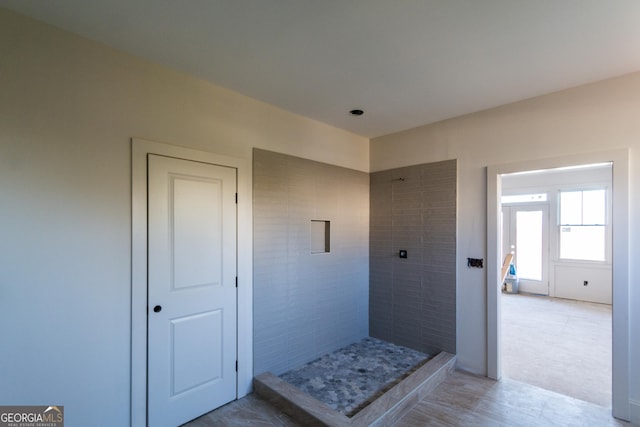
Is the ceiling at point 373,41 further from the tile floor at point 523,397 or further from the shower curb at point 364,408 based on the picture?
the tile floor at point 523,397

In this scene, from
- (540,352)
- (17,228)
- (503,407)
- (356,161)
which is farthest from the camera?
(356,161)

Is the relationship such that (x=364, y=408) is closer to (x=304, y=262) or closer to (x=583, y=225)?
(x=304, y=262)

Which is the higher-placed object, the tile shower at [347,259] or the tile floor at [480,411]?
the tile shower at [347,259]

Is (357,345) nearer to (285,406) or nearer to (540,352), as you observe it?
(285,406)

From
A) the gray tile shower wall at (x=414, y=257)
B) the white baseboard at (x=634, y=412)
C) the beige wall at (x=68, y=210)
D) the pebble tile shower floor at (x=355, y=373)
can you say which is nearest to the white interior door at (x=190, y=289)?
the beige wall at (x=68, y=210)

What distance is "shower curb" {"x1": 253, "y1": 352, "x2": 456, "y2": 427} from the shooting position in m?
2.26

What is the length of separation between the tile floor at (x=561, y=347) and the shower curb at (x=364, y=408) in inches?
39.9

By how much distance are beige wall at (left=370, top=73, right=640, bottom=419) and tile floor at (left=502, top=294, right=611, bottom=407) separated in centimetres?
55

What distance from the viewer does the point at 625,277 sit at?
8.02 ft

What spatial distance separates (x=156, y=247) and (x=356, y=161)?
2718 millimetres

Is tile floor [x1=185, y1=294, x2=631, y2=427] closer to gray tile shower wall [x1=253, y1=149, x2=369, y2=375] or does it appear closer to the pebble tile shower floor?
the pebble tile shower floor

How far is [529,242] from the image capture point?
280 inches

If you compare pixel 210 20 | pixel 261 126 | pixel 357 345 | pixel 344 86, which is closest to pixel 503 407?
pixel 357 345

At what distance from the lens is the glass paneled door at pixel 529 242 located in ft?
22.4
